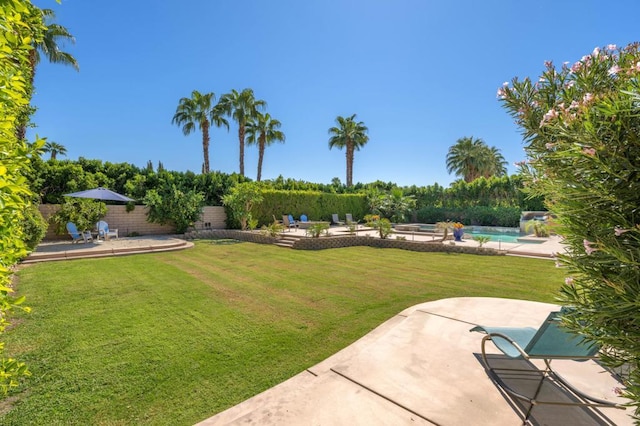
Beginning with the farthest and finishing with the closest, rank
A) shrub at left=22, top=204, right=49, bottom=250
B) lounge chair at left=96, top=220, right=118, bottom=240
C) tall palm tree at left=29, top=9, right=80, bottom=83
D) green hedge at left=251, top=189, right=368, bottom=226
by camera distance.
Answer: green hedge at left=251, top=189, right=368, bottom=226, tall palm tree at left=29, top=9, right=80, bottom=83, lounge chair at left=96, top=220, right=118, bottom=240, shrub at left=22, top=204, right=49, bottom=250

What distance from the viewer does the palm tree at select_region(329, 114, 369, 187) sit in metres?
36.2

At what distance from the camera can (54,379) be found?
11.3ft

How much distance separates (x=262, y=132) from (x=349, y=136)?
11204 millimetres

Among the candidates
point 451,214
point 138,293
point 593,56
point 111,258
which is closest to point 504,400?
point 593,56

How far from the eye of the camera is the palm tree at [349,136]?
36.2m

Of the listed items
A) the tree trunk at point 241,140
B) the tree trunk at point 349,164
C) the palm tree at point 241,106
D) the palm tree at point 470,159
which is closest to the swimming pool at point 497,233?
the tree trunk at point 349,164

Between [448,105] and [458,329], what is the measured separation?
2183 cm

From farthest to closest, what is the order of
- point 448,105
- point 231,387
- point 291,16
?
point 448,105
point 291,16
point 231,387

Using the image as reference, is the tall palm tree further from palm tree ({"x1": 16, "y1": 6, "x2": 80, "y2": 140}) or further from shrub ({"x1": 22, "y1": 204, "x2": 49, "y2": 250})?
shrub ({"x1": 22, "y1": 204, "x2": 49, "y2": 250})

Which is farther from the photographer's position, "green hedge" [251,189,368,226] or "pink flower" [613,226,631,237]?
"green hedge" [251,189,368,226]

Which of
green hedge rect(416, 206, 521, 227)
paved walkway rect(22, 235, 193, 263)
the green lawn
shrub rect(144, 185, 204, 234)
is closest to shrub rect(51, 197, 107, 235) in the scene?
paved walkway rect(22, 235, 193, 263)

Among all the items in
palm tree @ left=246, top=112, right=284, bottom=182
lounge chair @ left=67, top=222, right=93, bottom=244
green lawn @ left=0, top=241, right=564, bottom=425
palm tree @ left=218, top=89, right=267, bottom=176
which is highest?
palm tree @ left=218, top=89, right=267, bottom=176

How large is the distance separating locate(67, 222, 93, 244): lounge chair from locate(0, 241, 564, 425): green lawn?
448 centimetres

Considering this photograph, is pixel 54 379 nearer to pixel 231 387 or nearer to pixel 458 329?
pixel 231 387
